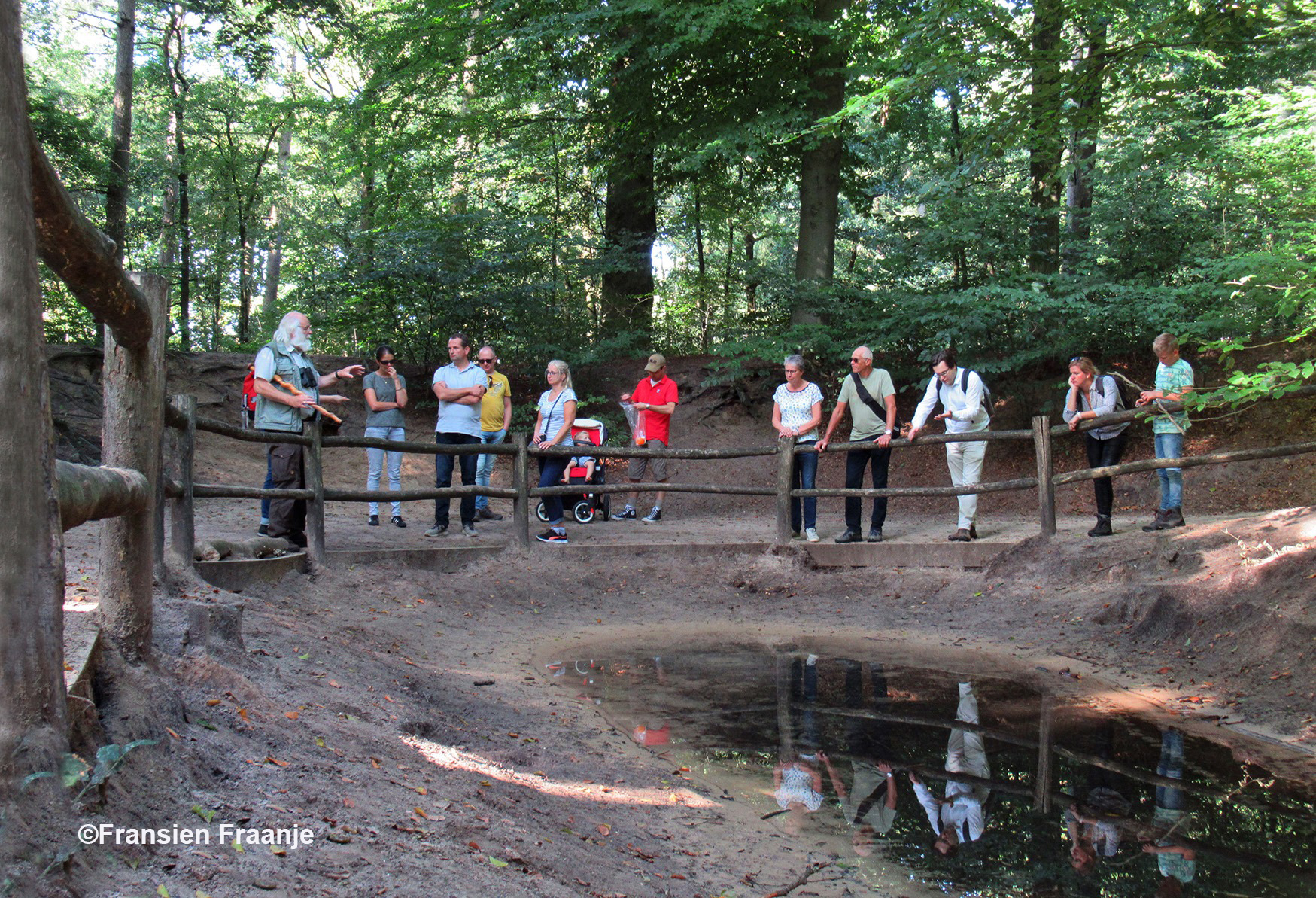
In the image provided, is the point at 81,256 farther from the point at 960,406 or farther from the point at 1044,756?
the point at 960,406

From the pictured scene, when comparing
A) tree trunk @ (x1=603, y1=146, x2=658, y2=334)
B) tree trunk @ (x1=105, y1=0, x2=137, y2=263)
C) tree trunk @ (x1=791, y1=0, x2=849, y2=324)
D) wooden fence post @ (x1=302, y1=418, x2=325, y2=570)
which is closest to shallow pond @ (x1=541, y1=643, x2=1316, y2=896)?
wooden fence post @ (x1=302, y1=418, x2=325, y2=570)

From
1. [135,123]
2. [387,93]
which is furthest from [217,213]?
[387,93]

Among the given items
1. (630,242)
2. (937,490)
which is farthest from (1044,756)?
(630,242)

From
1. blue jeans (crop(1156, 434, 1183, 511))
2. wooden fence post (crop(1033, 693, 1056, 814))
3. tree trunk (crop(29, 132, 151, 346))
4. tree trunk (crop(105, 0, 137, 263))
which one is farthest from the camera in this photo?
tree trunk (crop(105, 0, 137, 263))

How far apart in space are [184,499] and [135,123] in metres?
24.3

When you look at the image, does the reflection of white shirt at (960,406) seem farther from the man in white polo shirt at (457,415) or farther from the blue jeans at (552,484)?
the man in white polo shirt at (457,415)

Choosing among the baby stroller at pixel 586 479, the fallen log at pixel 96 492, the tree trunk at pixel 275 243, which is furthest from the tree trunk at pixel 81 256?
the tree trunk at pixel 275 243

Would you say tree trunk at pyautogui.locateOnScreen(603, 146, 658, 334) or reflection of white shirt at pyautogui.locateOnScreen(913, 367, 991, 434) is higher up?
tree trunk at pyautogui.locateOnScreen(603, 146, 658, 334)

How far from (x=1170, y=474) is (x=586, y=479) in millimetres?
6533

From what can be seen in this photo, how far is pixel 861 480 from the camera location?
10289mm

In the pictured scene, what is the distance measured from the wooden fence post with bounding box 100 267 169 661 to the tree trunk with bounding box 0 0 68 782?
1.20m

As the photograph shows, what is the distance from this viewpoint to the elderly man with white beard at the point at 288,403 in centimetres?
811

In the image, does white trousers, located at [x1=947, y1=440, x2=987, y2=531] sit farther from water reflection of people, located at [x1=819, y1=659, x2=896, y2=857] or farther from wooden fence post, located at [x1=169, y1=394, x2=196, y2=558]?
wooden fence post, located at [x1=169, y1=394, x2=196, y2=558]

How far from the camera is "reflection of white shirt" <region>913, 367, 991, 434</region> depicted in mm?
10000
